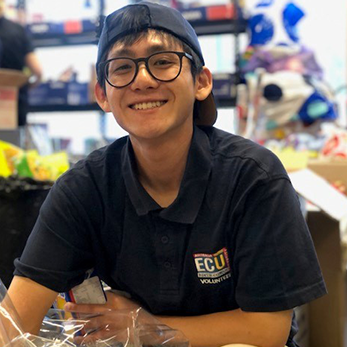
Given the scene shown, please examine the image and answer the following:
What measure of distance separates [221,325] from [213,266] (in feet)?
0.36

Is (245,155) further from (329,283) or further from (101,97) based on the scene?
(329,283)

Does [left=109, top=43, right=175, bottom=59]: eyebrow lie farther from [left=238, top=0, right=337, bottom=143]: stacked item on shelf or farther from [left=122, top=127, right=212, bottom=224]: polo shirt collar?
[left=238, top=0, right=337, bottom=143]: stacked item on shelf

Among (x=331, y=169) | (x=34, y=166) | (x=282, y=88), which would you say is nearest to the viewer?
(x=34, y=166)

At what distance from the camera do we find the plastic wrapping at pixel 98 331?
3.08 ft

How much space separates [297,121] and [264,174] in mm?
2225

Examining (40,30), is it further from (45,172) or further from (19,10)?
(45,172)

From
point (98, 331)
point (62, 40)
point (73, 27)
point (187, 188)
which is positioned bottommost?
point (98, 331)

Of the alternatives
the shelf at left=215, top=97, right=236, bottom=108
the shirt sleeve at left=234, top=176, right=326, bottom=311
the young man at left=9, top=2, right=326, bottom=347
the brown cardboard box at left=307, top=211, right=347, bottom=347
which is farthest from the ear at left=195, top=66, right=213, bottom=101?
the shelf at left=215, top=97, right=236, bottom=108

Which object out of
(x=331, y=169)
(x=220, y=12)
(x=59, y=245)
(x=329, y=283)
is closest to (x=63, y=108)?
(x=220, y=12)

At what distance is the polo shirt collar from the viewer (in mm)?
1035

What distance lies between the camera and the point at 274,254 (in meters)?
0.96

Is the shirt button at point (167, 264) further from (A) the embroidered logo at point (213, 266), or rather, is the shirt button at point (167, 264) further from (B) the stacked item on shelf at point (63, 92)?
(B) the stacked item on shelf at point (63, 92)

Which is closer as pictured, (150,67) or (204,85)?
(150,67)

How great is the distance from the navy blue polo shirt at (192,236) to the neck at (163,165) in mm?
25
